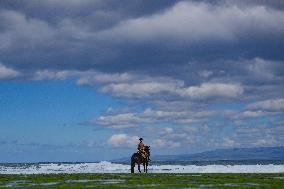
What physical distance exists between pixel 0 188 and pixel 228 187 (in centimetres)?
1455

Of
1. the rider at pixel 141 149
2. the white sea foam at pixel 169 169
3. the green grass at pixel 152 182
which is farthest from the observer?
the white sea foam at pixel 169 169

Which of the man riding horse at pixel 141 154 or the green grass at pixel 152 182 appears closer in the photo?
the green grass at pixel 152 182

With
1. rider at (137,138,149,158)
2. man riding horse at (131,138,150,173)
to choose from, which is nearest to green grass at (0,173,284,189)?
rider at (137,138,149,158)

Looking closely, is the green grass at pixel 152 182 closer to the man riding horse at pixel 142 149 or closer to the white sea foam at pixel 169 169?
the man riding horse at pixel 142 149

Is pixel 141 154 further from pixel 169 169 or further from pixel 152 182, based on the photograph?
pixel 169 169

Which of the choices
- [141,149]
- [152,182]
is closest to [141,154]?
[141,149]

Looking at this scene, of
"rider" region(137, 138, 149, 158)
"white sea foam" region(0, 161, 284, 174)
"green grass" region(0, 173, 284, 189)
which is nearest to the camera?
"green grass" region(0, 173, 284, 189)

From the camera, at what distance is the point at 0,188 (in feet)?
107

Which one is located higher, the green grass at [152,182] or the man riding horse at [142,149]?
the man riding horse at [142,149]

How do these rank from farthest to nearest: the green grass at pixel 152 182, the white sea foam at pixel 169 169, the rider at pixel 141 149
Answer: the white sea foam at pixel 169 169, the rider at pixel 141 149, the green grass at pixel 152 182

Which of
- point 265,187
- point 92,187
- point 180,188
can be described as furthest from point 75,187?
point 265,187

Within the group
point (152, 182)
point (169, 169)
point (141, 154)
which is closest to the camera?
point (152, 182)

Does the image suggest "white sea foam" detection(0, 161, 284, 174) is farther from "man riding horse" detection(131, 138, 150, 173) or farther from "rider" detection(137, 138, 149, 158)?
"rider" detection(137, 138, 149, 158)

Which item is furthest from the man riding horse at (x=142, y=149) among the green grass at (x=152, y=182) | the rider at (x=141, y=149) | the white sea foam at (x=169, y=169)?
the green grass at (x=152, y=182)
